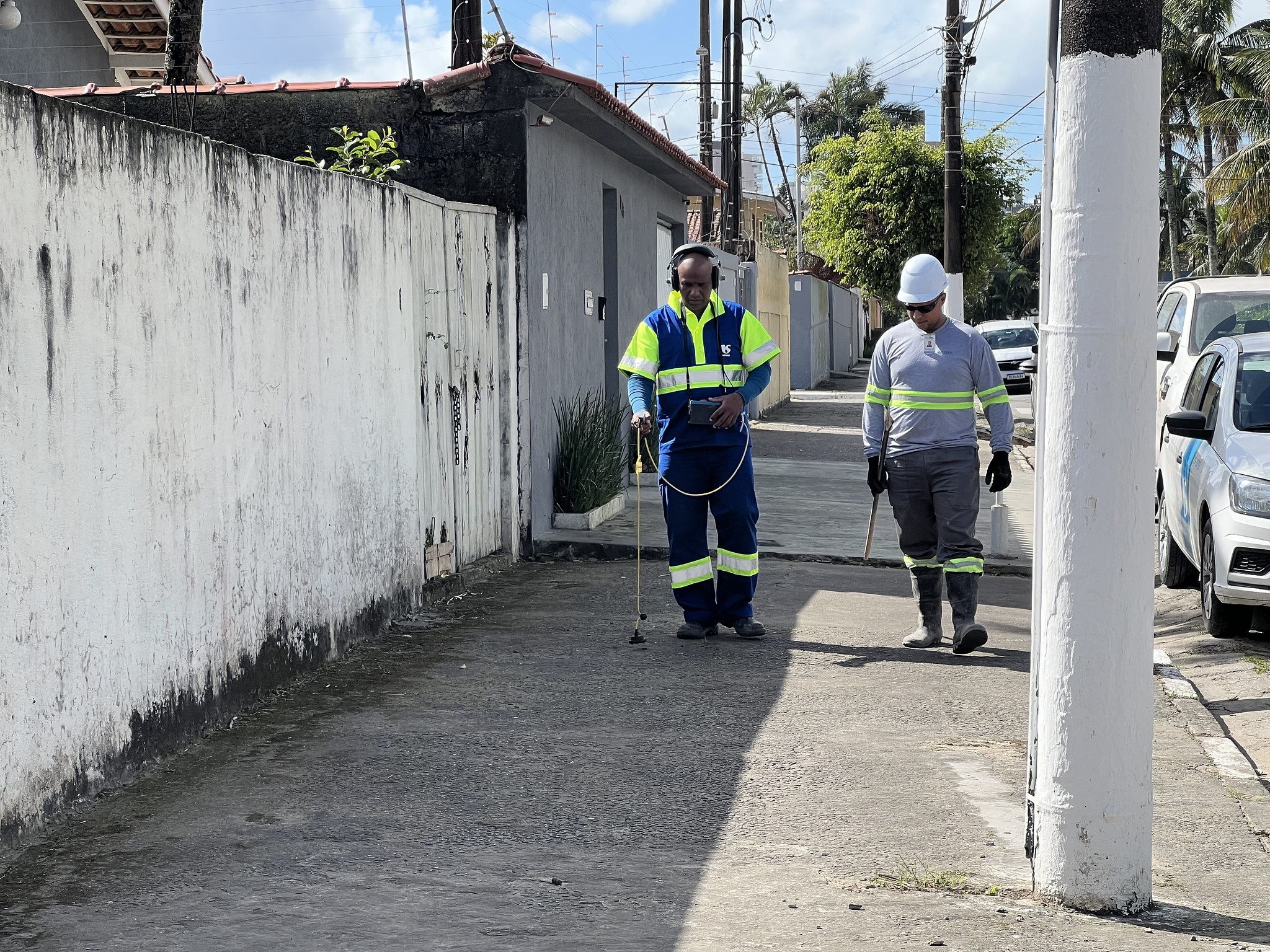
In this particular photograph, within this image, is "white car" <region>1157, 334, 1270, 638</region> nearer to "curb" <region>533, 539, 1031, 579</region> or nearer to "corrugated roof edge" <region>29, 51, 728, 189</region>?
"curb" <region>533, 539, 1031, 579</region>

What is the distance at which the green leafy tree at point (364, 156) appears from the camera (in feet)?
28.7

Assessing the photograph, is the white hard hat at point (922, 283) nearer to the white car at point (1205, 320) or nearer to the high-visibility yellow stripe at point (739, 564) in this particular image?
the high-visibility yellow stripe at point (739, 564)

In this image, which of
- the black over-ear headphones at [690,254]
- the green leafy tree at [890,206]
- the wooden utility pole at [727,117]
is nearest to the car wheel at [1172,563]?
the black over-ear headphones at [690,254]

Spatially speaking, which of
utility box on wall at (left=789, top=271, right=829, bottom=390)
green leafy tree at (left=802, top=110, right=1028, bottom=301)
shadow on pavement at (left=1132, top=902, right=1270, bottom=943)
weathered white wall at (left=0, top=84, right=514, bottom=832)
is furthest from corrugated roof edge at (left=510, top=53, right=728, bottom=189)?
green leafy tree at (left=802, top=110, right=1028, bottom=301)

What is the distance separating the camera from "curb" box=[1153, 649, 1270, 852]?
5047mm

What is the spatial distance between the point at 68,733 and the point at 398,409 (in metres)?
3.51

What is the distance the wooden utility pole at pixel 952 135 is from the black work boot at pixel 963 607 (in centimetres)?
1251

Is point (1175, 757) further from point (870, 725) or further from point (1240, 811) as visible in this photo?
point (870, 725)

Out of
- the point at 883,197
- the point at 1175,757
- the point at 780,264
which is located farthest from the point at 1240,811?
the point at 883,197

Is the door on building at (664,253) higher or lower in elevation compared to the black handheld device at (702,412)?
higher

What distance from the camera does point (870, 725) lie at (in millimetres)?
6117

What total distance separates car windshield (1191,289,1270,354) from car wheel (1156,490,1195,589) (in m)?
2.22

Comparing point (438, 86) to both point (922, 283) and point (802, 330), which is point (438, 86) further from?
point (802, 330)

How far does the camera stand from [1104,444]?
404 cm
